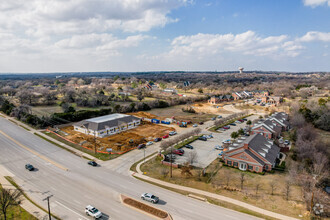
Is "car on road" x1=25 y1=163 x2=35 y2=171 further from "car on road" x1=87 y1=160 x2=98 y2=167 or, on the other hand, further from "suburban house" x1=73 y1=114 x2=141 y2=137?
"suburban house" x1=73 y1=114 x2=141 y2=137

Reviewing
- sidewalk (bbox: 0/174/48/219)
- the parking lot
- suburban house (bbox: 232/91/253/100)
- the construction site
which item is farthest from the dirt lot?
suburban house (bbox: 232/91/253/100)

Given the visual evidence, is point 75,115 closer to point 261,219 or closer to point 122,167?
point 122,167

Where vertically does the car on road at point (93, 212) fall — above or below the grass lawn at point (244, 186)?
above

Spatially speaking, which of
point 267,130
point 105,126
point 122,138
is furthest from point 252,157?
point 105,126

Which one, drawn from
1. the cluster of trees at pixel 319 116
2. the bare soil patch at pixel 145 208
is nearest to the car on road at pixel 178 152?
the bare soil patch at pixel 145 208

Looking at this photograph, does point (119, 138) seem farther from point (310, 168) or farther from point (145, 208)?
point (310, 168)

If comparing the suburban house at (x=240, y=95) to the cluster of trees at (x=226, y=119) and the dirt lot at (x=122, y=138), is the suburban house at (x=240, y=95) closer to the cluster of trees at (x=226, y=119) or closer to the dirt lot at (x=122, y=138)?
the cluster of trees at (x=226, y=119)
